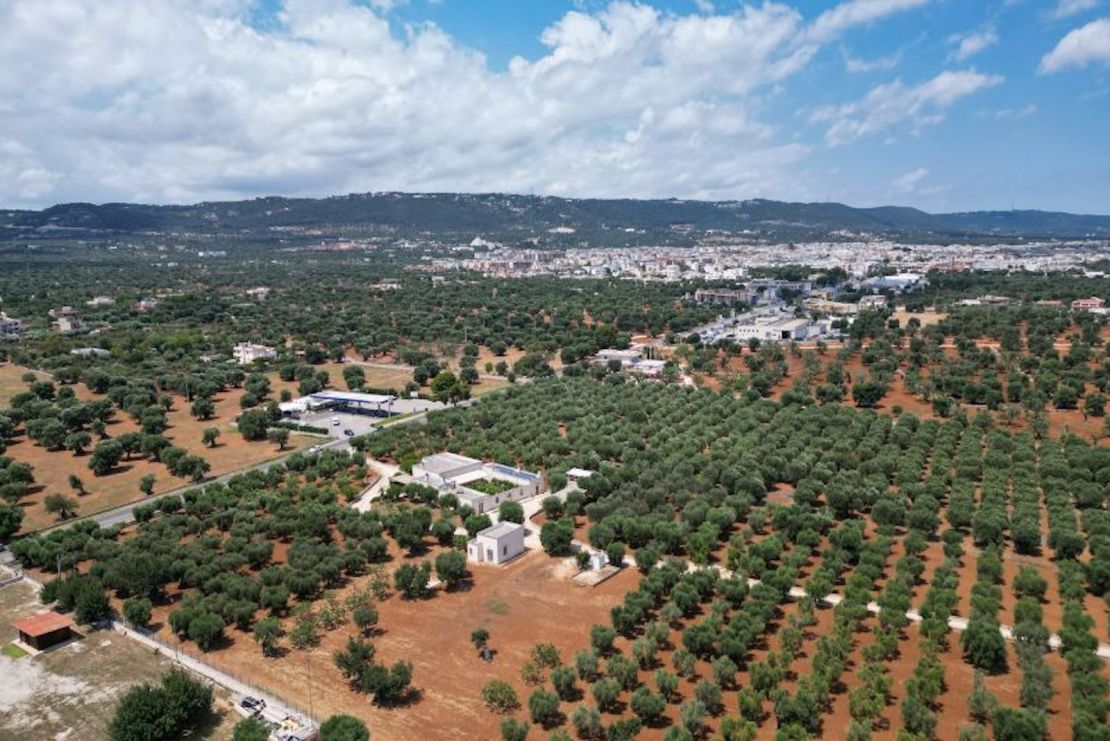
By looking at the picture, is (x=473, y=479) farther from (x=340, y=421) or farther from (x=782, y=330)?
(x=782, y=330)

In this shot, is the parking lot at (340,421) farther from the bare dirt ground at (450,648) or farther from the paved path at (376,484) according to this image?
the bare dirt ground at (450,648)

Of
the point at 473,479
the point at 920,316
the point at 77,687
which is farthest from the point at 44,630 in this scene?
the point at 920,316

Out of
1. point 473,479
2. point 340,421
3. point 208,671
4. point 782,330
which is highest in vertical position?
point 782,330

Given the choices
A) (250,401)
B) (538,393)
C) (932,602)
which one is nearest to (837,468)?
(932,602)

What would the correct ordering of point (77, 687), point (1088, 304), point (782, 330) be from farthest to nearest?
point (1088, 304) → point (782, 330) → point (77, 687)

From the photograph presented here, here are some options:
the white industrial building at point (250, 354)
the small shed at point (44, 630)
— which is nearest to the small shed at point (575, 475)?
the small shed at point (44, 630)
